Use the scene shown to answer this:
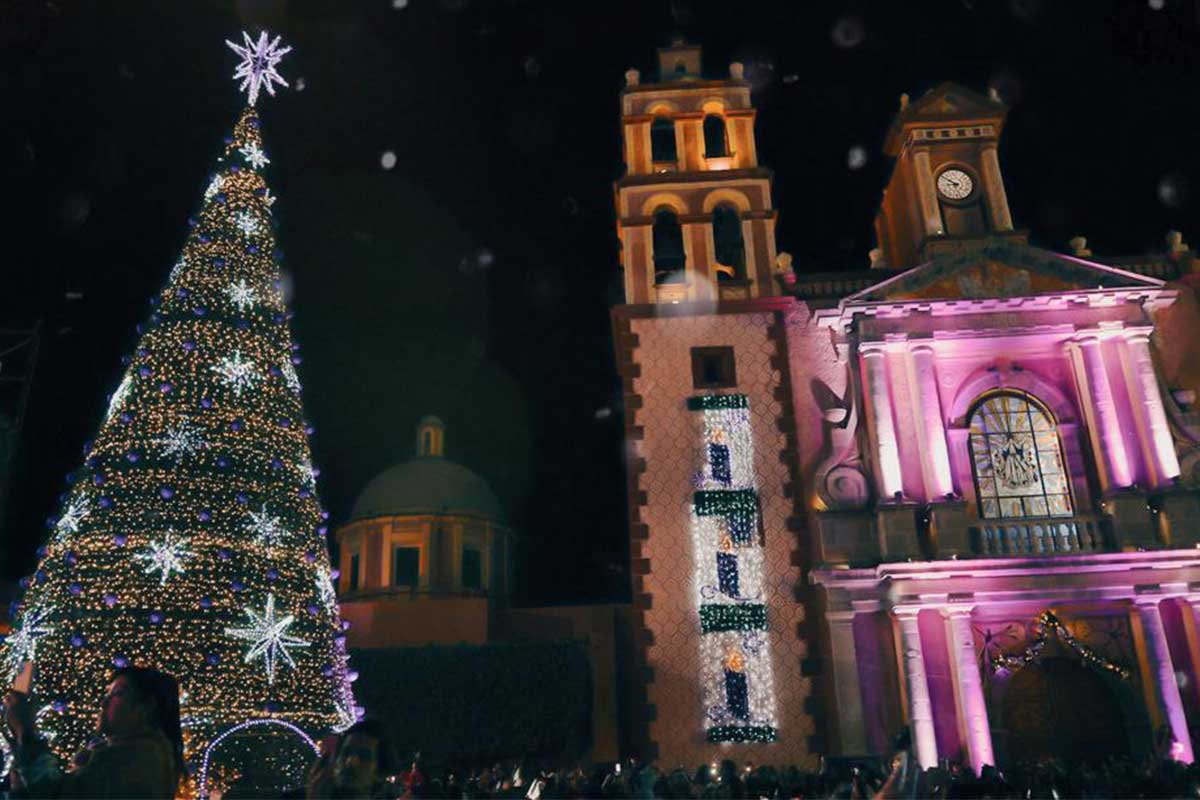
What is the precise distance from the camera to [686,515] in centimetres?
2161

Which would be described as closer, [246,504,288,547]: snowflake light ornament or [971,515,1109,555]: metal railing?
[246,504,288,547]: snowflake light ornament

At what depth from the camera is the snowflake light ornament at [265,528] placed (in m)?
16.7

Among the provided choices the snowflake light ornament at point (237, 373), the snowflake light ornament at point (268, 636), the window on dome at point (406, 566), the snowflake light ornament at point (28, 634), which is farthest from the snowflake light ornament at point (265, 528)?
the window on dome at point (406, 566)

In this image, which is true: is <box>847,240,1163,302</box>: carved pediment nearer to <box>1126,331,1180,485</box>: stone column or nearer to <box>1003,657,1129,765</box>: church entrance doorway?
<box>1126,331,1180,485</box>: stone column

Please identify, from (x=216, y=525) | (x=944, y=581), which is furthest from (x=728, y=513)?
(x=216, y=525)

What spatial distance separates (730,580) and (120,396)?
41.5 feet

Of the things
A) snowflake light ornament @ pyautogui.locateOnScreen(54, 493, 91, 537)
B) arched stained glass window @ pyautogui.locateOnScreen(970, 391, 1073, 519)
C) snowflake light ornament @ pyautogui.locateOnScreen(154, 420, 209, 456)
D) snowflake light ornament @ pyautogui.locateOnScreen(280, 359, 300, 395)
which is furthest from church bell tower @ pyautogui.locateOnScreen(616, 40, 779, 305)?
snowflake light ornament @ pyautogui.locateOnScreen(54, 493, 91, 537)

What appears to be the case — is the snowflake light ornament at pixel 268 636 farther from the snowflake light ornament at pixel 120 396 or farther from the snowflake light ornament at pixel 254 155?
the snowflake light ornament at pixel 254 155

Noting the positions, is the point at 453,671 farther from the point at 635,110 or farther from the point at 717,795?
the point at 635,110

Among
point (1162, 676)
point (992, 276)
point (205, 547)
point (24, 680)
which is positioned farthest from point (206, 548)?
point (1162, 676)

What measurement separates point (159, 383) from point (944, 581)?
50.9 feet

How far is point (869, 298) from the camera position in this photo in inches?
866

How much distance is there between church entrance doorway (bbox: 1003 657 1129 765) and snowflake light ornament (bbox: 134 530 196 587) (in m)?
16.2

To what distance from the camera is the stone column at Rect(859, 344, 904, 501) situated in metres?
20.9
